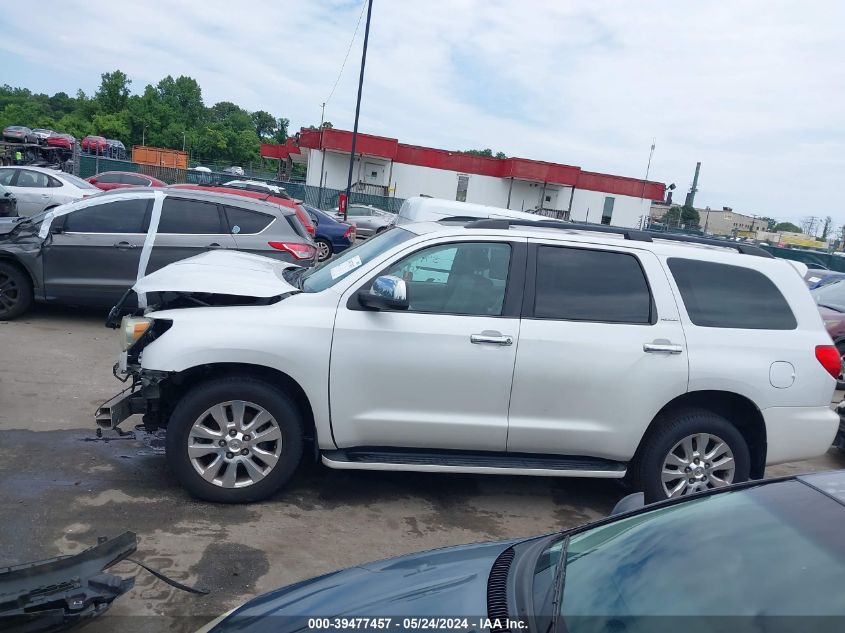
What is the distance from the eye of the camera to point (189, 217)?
29.5 feet

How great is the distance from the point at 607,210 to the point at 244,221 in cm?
4467

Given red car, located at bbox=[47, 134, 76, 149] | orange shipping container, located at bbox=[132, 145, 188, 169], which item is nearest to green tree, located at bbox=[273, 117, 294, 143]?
orange shipping container, located at bbox=[132, 145, 188, 169]

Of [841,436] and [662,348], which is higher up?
[662,348]

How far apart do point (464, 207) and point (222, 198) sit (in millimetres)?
3333

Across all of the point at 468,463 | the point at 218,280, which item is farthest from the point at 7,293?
the point at 468,463

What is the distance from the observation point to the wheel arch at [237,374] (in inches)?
178

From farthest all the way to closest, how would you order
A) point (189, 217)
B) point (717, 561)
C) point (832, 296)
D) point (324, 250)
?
point (324, 250), point (832, 296), point (189, 217), point (717, 561)

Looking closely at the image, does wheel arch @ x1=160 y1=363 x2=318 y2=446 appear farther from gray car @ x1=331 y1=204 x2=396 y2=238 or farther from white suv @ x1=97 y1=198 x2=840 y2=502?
gray car @ x1=331 y1=204 x2=396 y2=238

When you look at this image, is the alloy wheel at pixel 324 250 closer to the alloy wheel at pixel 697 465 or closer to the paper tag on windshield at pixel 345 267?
the paper tag on windshield at pixel 345 267

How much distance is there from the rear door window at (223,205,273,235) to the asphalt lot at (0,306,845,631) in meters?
3.31

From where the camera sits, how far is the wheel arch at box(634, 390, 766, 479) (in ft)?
16.2

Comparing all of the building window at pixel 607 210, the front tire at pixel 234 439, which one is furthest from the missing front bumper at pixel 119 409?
the building window at pixel 607 210

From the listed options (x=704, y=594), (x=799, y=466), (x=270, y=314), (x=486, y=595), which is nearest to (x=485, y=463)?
(x=270, y=314)

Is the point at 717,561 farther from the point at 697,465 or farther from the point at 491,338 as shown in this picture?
the point at 697,465
